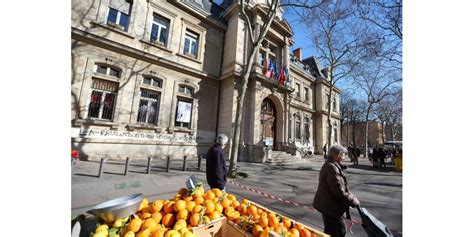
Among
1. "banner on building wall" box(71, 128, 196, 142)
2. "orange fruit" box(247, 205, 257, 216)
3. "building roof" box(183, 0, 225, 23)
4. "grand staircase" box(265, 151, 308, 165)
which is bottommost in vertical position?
"grand staircase" box(265, 151, 308, 165)

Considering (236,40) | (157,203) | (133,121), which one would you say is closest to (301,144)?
(236,40)

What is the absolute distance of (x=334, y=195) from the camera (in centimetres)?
243

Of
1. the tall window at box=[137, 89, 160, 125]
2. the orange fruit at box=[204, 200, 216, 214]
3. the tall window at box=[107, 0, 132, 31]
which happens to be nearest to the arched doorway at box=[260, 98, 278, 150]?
the tall window at box=[137, 89, 160, 125]

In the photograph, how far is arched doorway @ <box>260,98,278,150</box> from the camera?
15844 millimetres

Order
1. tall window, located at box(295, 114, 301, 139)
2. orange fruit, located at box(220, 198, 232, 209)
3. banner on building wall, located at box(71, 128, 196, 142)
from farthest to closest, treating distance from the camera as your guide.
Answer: tall window, located at box(295, 114, 301, 139), banner on building wall, located at box(71, 128, 196, 142), orange fruit, located at box(220, 198, 232, 209)

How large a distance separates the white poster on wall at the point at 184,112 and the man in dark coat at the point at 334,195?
10788 mm

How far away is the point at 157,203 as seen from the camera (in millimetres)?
1805

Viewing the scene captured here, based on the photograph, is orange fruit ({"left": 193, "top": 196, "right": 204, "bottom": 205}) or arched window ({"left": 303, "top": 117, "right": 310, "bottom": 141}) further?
arched window ({"left": 303, "top": 117, "right": 310, "bottom": 141})

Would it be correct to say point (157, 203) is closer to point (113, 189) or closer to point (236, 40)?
point (113, 189)

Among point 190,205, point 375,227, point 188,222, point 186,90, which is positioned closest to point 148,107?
point 186,90

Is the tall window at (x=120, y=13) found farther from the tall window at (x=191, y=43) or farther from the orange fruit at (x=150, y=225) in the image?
the orange fruit at (x=150, y=225)

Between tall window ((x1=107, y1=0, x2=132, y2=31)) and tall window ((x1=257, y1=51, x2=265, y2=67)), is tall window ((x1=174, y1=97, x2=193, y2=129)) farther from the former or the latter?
tall window ((x1=257, y1=51, x2=265, y2=67))

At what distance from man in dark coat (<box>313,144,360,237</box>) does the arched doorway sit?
12.7 metres

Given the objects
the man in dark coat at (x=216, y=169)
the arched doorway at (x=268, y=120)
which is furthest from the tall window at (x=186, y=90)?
the man in dark coat at (x=216, y=169)
